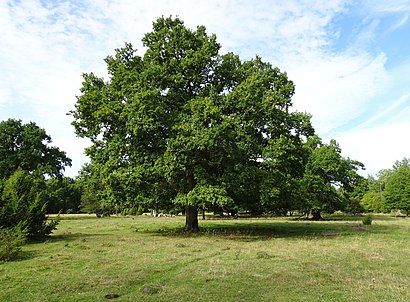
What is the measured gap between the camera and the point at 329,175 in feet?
188

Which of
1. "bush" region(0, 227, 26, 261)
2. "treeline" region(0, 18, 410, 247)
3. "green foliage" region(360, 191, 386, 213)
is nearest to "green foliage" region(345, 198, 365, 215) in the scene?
"green foliage" region(360, 191, 386, 213)

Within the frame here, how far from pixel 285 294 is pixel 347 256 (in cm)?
770

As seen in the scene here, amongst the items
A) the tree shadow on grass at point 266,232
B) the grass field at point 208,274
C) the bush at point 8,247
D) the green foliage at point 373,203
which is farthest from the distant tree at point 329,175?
the bush at point 8,247

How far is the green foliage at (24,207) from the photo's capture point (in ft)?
69.2

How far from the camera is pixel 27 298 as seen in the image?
29.6ft

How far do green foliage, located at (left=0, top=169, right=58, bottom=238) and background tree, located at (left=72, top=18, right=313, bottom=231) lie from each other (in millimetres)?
4183

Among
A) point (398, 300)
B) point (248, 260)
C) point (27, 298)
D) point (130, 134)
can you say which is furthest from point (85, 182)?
point (398, 300)

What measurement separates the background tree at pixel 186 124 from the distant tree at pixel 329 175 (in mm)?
28436

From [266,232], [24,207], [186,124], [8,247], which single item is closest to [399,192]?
[266,232]

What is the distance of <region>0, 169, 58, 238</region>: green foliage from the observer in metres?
21.1

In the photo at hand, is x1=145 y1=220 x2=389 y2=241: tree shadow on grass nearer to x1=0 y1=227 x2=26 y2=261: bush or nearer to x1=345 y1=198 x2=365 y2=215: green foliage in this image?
x1=0 y1=227 x2=26 y2=261: bush

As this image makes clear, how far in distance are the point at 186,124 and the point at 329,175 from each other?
41.1 meters

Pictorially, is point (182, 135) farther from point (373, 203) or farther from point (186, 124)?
point (373, 203)

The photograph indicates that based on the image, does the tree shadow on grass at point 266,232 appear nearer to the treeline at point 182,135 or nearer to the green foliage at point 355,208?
the treeline at point 182,135
